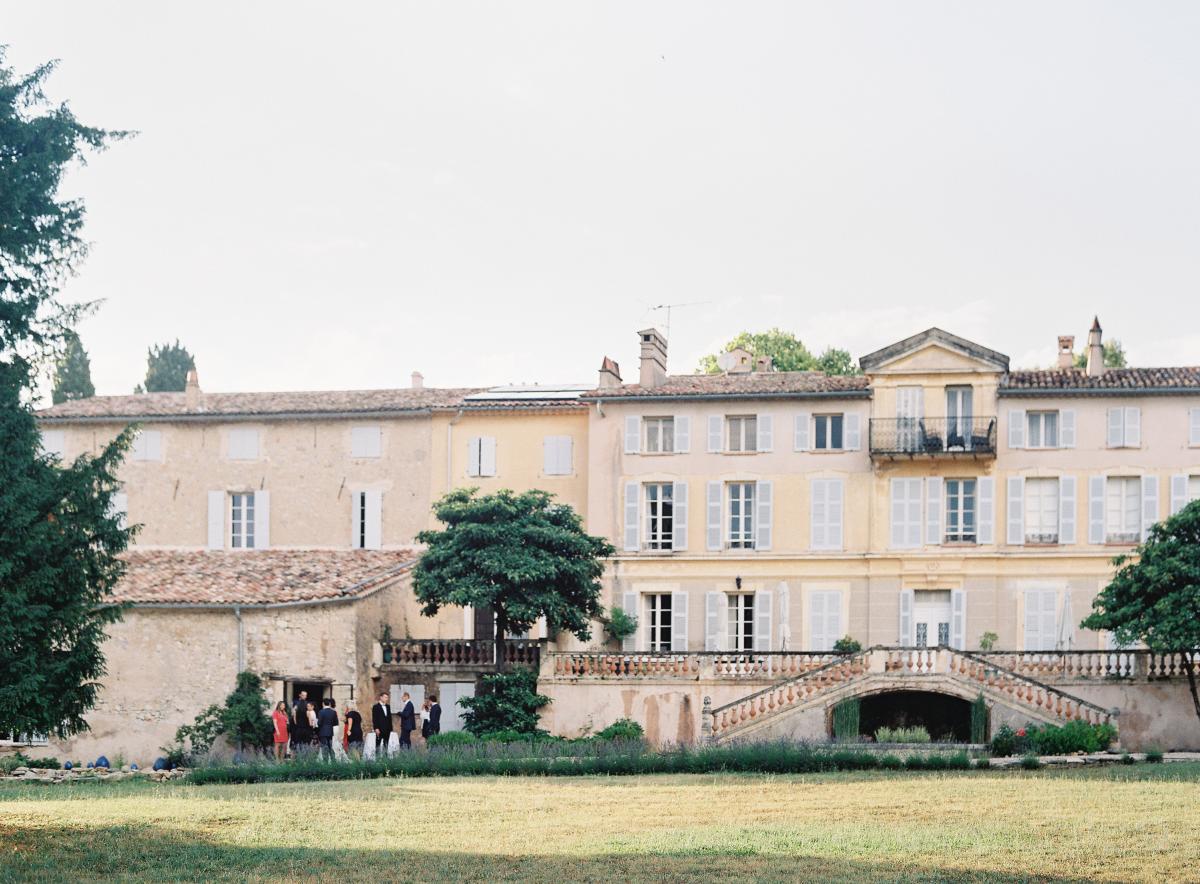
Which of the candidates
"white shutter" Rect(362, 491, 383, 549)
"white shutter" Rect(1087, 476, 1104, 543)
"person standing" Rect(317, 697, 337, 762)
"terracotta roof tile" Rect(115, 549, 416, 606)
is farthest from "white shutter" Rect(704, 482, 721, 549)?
"person standing" Rect(317, 697, 337, 762)

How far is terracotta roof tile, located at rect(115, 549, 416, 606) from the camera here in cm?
4275

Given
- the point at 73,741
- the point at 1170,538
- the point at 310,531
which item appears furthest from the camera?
the point at 310,531

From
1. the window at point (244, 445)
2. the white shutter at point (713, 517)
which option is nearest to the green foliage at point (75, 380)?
the window at point (244, 445)

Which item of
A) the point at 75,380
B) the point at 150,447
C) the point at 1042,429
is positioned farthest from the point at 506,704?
the point at 75,380

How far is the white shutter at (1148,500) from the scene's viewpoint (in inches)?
1821

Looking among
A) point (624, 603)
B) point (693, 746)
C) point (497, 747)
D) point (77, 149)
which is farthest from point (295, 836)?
point (624, 603)

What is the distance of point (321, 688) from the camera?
4331 centimetres

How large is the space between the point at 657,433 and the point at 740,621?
5576mm

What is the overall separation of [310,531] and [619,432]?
9.34 metres

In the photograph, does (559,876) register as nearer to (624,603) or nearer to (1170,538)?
(1170,538)

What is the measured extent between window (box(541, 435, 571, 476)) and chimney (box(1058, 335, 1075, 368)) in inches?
547

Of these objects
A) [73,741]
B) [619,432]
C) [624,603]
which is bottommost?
[73,741]

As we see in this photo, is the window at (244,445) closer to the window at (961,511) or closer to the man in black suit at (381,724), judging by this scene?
the man in black suit at (381,724)

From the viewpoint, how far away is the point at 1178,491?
4616 centimetres
